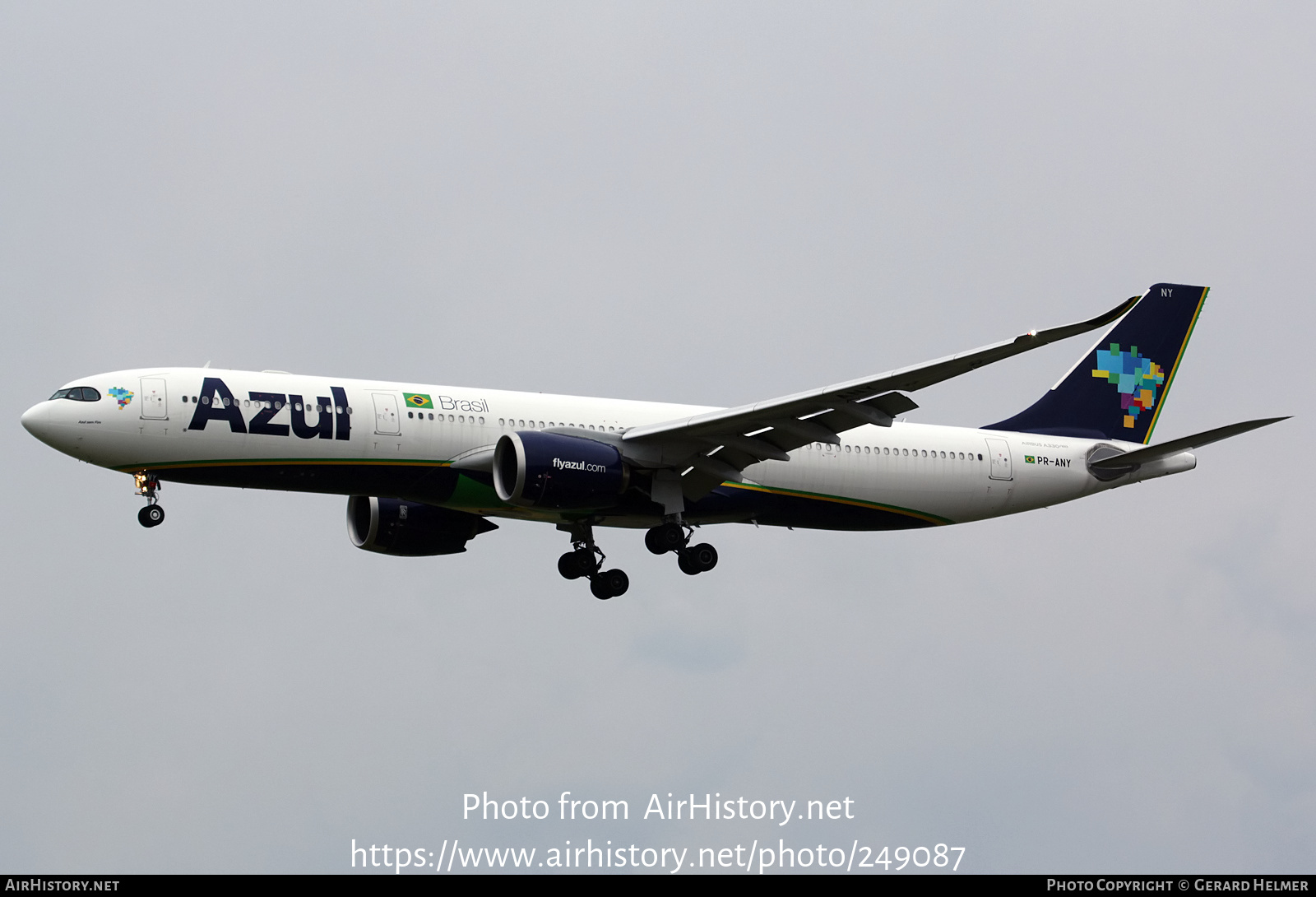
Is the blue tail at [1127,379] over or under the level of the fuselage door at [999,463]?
over

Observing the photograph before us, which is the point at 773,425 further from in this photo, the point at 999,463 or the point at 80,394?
the point at 80,394

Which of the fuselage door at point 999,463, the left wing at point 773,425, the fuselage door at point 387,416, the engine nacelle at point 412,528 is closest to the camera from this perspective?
the left wing at point 773,425

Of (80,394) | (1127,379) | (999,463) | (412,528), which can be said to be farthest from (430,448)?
(1127,379)

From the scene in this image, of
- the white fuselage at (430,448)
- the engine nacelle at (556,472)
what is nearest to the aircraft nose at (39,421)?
the white fuselage at (430,448)

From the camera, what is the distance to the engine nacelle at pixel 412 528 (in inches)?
1591

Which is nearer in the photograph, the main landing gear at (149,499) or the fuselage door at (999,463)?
the main landing gear at (149,499)

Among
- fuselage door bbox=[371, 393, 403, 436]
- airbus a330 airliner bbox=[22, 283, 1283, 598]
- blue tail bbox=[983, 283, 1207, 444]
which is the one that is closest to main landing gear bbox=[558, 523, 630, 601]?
airbus a330 airliner bbox=[22, 283, 1283, 598]

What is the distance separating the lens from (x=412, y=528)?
40469 millimetres

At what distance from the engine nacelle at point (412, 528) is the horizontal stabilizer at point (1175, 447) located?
15768 mm

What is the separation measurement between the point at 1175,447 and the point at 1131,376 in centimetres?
665

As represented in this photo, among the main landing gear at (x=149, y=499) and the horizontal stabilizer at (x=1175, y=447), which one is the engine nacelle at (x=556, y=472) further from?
the horizontal stabilizer at (x=1175, y=447)

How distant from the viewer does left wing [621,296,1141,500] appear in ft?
104

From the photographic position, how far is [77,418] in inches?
1316

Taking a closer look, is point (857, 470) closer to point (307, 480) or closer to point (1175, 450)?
point (1175, 450)
